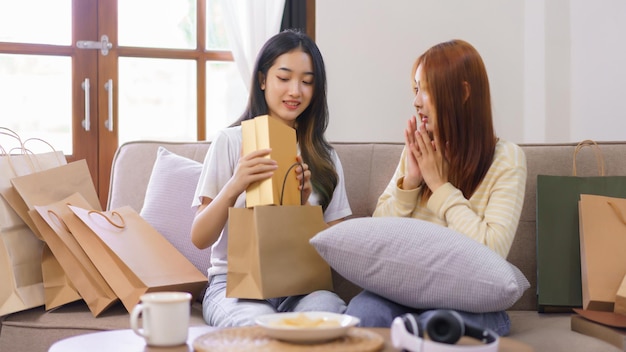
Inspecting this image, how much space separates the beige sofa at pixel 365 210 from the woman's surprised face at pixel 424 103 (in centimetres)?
27

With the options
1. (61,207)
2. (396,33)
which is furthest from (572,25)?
(61,207)

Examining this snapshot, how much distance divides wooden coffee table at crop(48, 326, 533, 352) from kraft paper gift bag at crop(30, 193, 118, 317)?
23.9 inches

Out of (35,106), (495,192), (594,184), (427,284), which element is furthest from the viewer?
(35,106)

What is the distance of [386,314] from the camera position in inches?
60.4

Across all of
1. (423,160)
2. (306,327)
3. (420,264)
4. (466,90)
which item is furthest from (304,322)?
(466,90)

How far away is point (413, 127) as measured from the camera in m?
1.91

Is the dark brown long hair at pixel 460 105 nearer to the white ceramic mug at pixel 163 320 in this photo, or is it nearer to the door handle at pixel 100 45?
the white ceramic mug at pixel 163 320

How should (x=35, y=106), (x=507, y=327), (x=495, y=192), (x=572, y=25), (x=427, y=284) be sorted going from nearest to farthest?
(x=427, y=284)
(x=507, y=327)
(x=495, y=192)
(x=572, y=25)
(x=35, y=106)

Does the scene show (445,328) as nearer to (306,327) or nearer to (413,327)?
(413,327)

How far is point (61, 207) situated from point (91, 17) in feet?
5.56

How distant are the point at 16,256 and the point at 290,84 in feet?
2.74

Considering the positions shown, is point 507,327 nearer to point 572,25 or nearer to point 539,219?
point 539,219

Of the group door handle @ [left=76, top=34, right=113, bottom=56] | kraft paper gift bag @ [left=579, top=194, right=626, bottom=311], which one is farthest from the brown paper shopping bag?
door handle @ [left=76, top=34, right=113, bottom=56]

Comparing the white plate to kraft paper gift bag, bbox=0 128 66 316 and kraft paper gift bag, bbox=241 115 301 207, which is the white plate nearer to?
kraft paper gift bag, bbox=241 115 301 207
